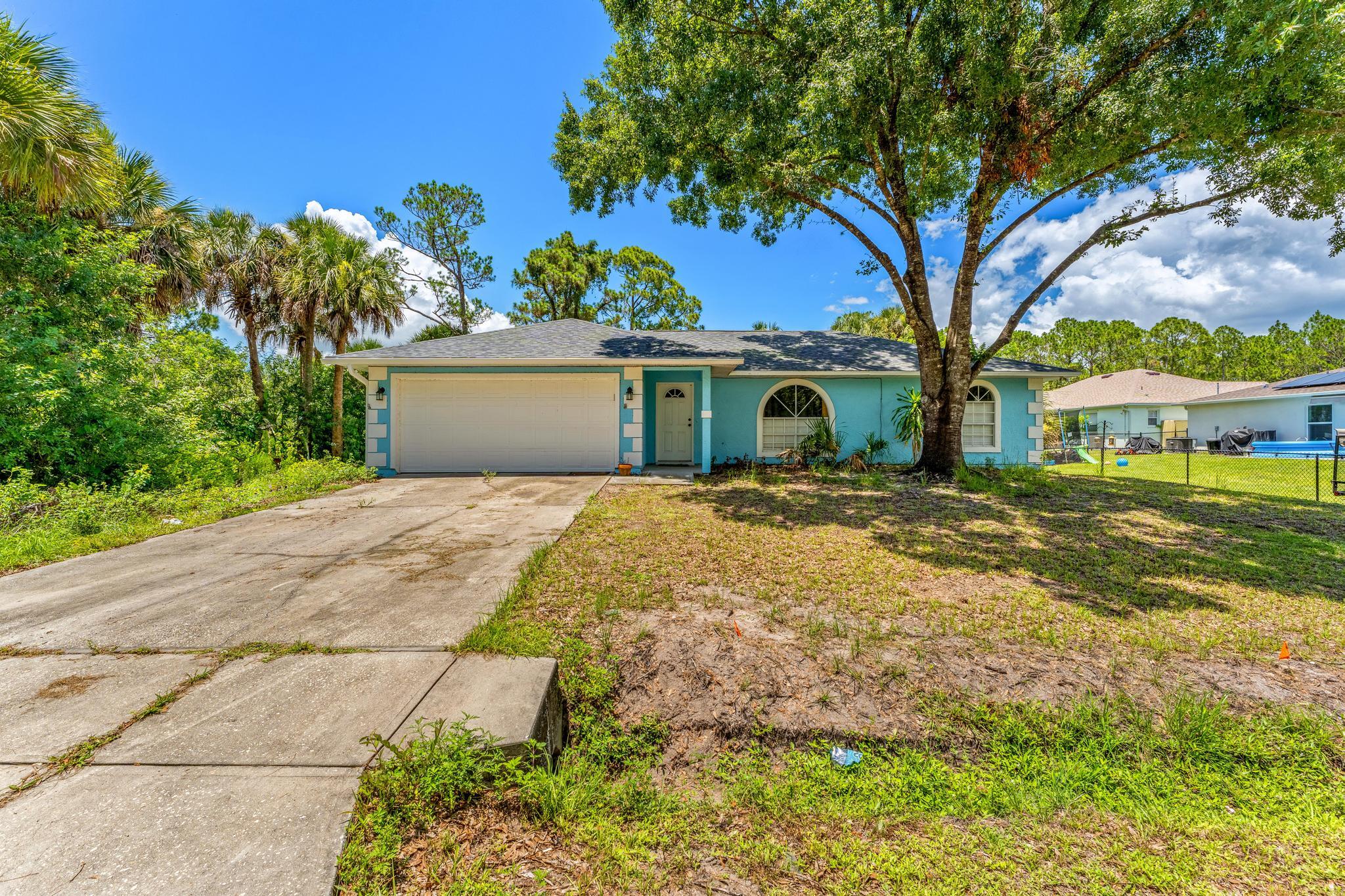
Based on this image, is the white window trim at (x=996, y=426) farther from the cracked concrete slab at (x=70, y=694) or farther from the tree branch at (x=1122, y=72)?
the cracked concrete slab at (x=70, y=694)

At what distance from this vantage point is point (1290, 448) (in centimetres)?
Result: 1819

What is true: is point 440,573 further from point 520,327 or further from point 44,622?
point 520,327

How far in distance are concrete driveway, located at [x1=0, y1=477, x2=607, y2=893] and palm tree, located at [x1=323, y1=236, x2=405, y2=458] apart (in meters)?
11.1

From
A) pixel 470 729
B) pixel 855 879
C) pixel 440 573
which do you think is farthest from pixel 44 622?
pixel 855 879

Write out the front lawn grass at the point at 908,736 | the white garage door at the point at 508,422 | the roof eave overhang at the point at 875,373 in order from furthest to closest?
1. the roof eave overhang at the point at 875,373
2. the white garage door at the point at 508,422
3. the front lawn grass at the point at 908,736

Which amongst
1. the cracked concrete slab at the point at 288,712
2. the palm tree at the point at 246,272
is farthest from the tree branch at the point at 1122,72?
the palm tree at the point at 246,272

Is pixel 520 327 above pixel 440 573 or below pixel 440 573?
above

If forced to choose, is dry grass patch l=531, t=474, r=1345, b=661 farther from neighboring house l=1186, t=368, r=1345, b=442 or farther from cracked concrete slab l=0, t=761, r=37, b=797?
neighboring house l=1186, t=368, r=1345, b=442

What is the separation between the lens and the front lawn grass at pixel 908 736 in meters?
1.68

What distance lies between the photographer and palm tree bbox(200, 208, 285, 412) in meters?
13.3

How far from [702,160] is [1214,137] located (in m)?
7.15

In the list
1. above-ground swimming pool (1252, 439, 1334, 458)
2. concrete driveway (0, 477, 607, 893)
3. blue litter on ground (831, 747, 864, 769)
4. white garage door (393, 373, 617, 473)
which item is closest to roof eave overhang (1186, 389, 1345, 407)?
above-ground swimming pool (1252, 439, 1334, 458)

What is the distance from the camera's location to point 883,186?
30.7 feet

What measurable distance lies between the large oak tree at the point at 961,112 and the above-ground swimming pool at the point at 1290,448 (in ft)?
48.6
